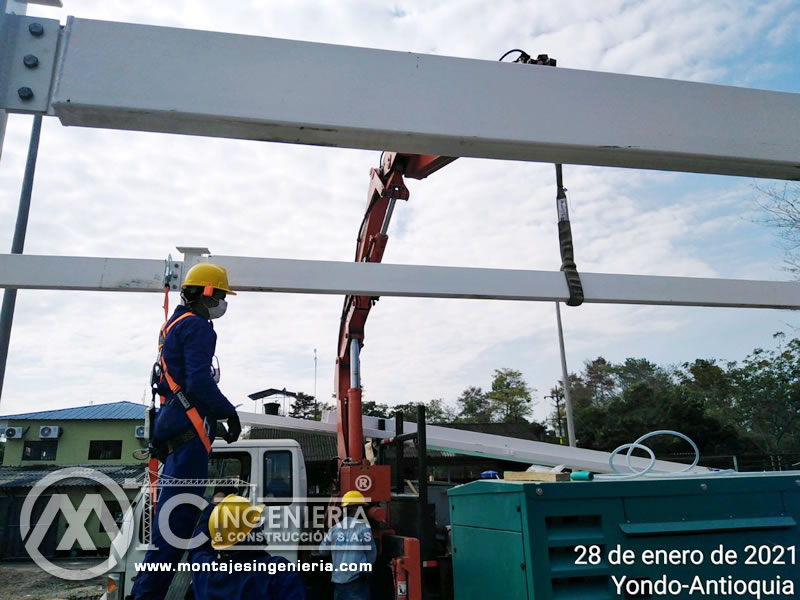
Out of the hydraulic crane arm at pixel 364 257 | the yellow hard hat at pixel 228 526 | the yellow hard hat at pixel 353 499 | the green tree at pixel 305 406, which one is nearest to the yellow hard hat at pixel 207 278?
the yellow hard hat at pixel 228 526

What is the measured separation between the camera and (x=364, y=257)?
7.91 metres

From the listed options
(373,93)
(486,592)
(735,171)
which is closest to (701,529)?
(486,592)

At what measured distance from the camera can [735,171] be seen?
7.79 ft

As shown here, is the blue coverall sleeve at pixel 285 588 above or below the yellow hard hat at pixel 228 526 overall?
below

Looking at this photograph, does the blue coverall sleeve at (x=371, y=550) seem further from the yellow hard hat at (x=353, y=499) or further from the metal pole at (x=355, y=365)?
the metal pole at (x=355, y=365)

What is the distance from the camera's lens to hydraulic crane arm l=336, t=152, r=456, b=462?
6.96 meters

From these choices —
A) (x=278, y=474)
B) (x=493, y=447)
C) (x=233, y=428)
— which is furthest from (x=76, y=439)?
(x=233, y=428)

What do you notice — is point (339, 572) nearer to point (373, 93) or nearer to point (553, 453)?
point (553, 453)

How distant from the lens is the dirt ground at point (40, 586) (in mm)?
13547

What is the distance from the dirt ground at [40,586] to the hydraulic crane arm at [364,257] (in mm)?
7823

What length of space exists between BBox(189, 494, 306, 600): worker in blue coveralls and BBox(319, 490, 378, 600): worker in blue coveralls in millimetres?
2013

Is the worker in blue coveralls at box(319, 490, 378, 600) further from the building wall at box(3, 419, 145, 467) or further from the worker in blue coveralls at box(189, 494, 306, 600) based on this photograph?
the building wall at box(3, 419, 145, 467)

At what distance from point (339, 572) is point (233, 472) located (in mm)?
1231

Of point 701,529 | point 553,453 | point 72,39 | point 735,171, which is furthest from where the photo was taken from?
point 553,453
